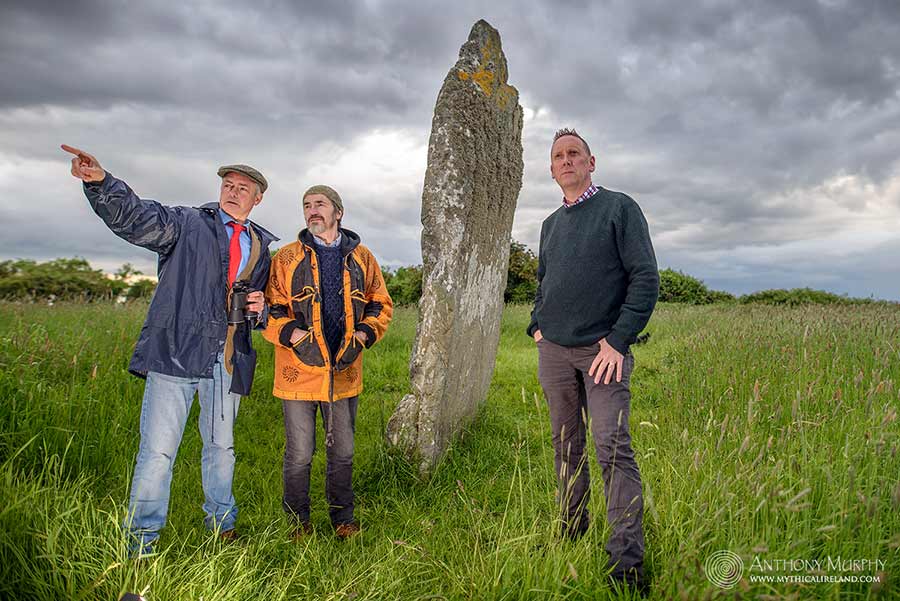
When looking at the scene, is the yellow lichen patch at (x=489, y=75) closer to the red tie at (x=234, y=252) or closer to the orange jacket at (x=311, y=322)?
the orange jacket at (x=311, y=322)

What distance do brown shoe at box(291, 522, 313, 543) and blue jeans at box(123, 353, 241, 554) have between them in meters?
0.44

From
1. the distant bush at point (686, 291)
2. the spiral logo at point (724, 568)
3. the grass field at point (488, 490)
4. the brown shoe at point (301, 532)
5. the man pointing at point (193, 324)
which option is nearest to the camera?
the spiral logo at point (724, 568)

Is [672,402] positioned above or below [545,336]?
below

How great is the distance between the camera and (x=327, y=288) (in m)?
4.07

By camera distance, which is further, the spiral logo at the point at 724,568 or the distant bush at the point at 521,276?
the distant bush at the point at 521,276

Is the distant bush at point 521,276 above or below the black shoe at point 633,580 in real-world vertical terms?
above

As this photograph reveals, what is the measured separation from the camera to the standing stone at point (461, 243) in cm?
475

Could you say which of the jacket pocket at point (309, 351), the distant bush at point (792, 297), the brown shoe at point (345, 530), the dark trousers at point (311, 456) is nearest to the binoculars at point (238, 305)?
the jacket pocket at point (309, 351)

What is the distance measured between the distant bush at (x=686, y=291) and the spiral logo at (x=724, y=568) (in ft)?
68.4

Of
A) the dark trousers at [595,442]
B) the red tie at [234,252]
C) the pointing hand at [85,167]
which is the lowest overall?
the dark trousers at [595,442]

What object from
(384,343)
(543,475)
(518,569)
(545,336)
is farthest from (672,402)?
(384,343)

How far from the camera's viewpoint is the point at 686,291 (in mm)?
22656

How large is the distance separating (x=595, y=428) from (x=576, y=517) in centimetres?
57

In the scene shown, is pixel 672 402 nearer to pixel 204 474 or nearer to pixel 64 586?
pixel 204 474
